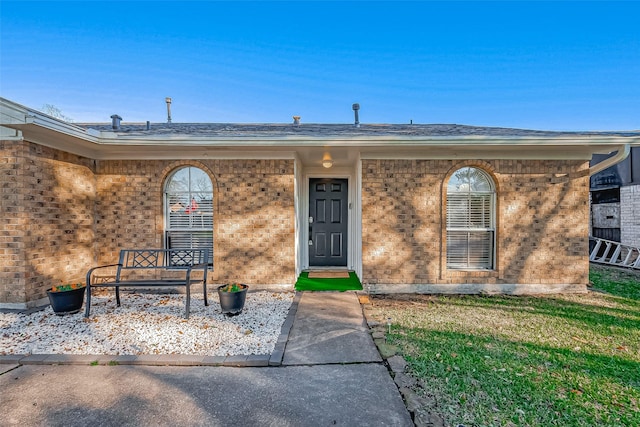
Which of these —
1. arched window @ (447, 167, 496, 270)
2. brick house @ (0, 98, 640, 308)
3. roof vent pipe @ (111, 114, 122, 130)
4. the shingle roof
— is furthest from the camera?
roof vent pipe @ (111, 114, 122, 130)

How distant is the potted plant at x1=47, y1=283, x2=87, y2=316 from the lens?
4031 mm

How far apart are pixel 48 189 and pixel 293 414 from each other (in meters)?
5.15

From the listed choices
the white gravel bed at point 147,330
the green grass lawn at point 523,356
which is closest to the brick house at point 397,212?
the green grass lawn at point 523,356

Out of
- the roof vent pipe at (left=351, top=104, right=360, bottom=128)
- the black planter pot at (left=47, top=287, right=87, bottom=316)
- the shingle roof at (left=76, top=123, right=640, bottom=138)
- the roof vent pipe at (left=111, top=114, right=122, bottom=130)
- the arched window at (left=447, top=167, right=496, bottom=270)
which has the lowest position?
the black planter pot at (left=47, top=287, right=87, bottom=316)

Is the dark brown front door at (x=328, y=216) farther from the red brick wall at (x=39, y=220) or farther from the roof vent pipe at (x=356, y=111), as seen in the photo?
the red brick wall at (x=39, y=220)

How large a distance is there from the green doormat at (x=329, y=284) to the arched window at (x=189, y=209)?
1.82 meters

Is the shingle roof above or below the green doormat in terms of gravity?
above

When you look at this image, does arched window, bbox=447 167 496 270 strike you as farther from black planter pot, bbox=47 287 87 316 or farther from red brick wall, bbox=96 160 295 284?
black planter pot, bbox=47 287 87 316

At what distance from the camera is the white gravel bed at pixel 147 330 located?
313 cm

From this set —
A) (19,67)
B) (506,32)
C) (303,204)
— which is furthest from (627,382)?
(19,67)

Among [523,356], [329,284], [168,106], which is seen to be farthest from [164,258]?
[168,106]

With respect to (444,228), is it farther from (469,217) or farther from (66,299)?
(66,299)

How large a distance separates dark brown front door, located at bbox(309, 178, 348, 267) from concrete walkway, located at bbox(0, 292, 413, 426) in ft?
12.8

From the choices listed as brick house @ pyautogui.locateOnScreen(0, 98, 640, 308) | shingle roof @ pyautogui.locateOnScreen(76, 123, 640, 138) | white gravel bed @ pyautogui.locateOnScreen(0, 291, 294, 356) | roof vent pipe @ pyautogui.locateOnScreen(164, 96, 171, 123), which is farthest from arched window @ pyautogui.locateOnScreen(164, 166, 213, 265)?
roof vent pipe @ pyautogui.locateOnScreen(164, 96, 171, 123)
